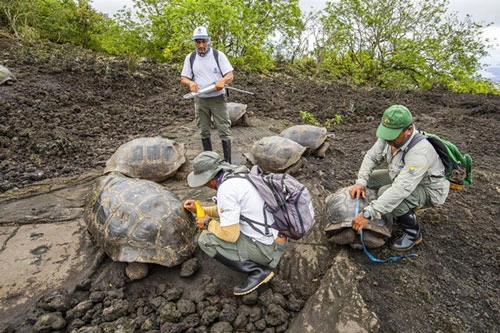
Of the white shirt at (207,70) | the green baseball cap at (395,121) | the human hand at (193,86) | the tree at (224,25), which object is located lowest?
the green baseball cap at (395,121)

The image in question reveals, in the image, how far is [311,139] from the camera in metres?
5.16

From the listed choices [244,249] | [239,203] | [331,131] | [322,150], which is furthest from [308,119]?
[239,203]

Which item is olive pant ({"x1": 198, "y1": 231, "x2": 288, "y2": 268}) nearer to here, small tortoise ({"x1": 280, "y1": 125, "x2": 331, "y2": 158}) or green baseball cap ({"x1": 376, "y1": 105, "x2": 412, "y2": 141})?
green baseball cap ({"x1": 376, "y1": 105, "x2": 412, "y2": 141})

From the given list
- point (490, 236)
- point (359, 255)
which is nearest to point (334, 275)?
point (359, 255)

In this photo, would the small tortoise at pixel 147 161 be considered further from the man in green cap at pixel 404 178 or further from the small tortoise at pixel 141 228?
the man in green cap at pixel 404 178

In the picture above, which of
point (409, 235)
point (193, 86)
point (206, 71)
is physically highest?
point (206, 71)

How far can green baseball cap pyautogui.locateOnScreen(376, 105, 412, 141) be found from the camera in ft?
8.54

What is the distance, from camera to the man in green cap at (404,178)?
264 cm

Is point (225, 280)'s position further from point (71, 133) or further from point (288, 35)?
point (288, 35)

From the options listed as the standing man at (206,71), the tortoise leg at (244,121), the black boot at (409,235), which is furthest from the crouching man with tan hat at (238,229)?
the tortoise leg at (244,121)

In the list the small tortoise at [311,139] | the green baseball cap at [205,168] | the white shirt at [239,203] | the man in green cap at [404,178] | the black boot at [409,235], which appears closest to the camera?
the white shirt at [239,203]

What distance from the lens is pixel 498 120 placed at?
7.04 meters

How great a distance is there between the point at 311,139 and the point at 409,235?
2.54 m

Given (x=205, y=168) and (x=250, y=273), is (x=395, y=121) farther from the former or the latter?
(x=250, y=273)
